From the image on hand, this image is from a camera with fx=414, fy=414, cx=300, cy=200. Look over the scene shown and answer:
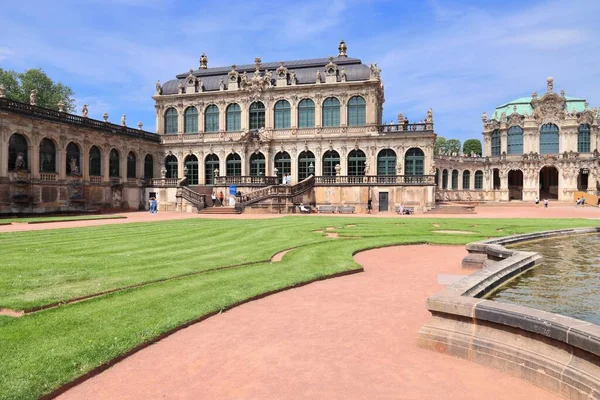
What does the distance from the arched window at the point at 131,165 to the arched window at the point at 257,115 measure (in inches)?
628

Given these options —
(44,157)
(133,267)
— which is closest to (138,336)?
(133,267)

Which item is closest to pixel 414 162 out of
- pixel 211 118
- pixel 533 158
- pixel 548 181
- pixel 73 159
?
pixel 211 118

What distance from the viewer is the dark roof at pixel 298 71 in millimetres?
53312

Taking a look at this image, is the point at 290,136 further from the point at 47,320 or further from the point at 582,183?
the point at 582,183

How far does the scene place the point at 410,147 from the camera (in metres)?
50.2

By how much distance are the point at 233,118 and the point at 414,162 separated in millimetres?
24890

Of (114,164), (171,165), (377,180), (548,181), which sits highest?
(171,165)

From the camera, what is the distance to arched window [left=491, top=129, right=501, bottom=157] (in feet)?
270

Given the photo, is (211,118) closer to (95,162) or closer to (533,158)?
(95,162)

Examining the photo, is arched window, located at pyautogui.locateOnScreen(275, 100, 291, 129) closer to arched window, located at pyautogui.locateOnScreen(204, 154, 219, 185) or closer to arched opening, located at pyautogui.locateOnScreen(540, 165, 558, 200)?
arched window, located at pyautogui.locateOnScreen(204, 154, 219, 185)

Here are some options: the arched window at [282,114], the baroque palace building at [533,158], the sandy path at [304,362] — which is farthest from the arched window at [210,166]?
the sandy path at [304,362]

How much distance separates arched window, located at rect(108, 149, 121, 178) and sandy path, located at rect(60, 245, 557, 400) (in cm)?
4637

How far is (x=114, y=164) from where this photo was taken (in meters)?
50.7

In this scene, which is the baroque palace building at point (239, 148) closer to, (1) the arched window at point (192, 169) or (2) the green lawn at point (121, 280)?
(1) the arched window at point (192, 169)
